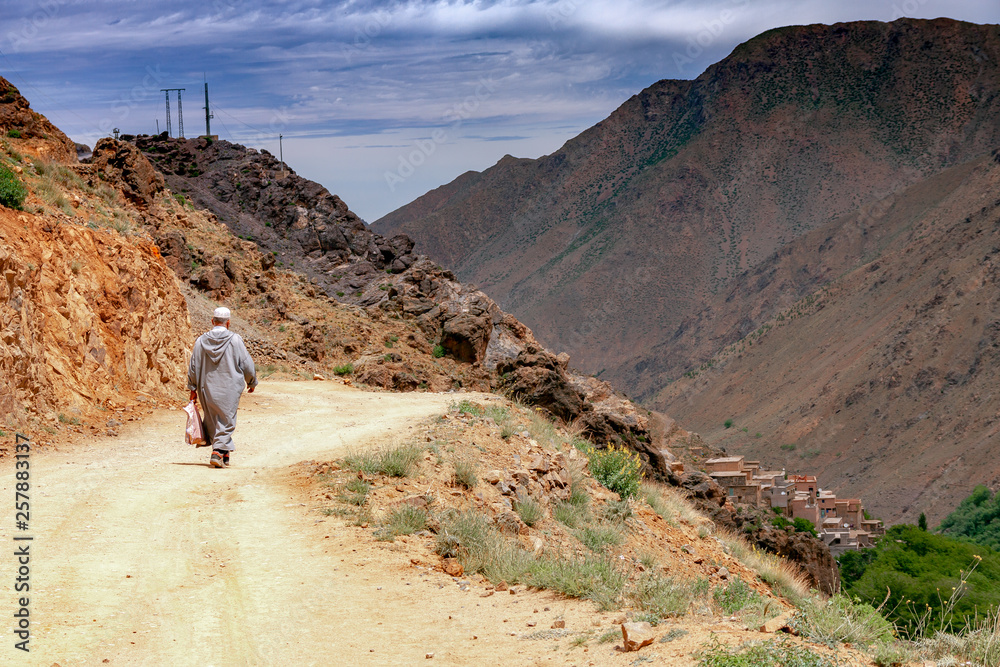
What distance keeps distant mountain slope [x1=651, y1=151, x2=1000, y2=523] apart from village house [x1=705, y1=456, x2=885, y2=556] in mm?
6813

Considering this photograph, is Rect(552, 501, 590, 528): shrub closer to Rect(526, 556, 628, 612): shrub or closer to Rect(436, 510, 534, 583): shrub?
Rect(436, 510, 534, 583): shrub

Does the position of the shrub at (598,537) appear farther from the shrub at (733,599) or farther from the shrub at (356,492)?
the shrub at (356,492)

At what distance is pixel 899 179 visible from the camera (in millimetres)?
139125

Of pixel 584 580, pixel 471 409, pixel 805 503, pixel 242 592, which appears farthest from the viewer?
pixel 805 503

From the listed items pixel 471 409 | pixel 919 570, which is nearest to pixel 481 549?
pixel 471 409

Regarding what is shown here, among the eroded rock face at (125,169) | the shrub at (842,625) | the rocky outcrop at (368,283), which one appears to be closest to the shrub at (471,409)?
the rocky outcrop at (368,283)

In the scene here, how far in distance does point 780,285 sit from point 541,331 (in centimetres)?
3517

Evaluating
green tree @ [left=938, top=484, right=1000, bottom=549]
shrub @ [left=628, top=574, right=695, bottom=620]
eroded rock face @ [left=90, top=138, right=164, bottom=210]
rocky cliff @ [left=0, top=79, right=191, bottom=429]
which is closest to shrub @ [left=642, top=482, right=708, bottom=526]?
shrub @ [left=628, top=574, right=695, bottom=620]

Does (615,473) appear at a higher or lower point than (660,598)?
lower

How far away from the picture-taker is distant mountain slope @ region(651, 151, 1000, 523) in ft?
198

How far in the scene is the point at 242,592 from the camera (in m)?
5.70

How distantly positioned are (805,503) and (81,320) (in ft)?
146

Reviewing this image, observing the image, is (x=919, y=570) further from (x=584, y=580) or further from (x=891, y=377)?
(x=891, y=377)

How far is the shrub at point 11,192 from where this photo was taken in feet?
40.4
